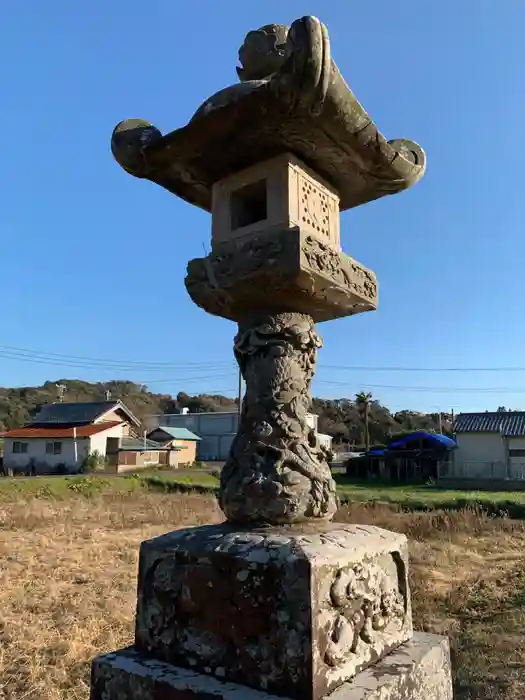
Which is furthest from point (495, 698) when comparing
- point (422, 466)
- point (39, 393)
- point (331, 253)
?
point (39, 393)

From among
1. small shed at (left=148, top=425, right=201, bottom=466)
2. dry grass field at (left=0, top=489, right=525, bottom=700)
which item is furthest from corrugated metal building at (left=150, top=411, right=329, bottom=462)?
dry grass field at (left=0, top=489, right=525, bottom=700)

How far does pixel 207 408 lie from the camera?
64188mm

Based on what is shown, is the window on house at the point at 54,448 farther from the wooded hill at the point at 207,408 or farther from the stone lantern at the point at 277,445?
the stone lantern at the point at 277,445

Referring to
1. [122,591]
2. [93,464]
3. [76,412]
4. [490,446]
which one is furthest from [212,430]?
[122,591]

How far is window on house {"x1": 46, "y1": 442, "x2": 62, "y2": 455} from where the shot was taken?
32.0 m

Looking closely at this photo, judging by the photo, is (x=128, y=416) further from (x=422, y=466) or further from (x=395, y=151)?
(x=395, y=151)

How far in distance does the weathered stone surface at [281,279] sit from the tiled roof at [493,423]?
29.7 meters

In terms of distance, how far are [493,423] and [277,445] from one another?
30838 mm

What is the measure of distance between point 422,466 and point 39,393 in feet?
160

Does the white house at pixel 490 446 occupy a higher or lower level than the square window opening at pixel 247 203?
lower

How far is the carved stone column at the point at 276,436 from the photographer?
1931mm

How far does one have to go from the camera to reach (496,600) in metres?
6.20

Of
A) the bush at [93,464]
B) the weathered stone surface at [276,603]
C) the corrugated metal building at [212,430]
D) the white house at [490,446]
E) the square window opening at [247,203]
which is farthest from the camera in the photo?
the corrugated metal building at [212,430]

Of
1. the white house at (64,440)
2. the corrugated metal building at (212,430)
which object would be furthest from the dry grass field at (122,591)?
the corrugated metal building at (212,430)
